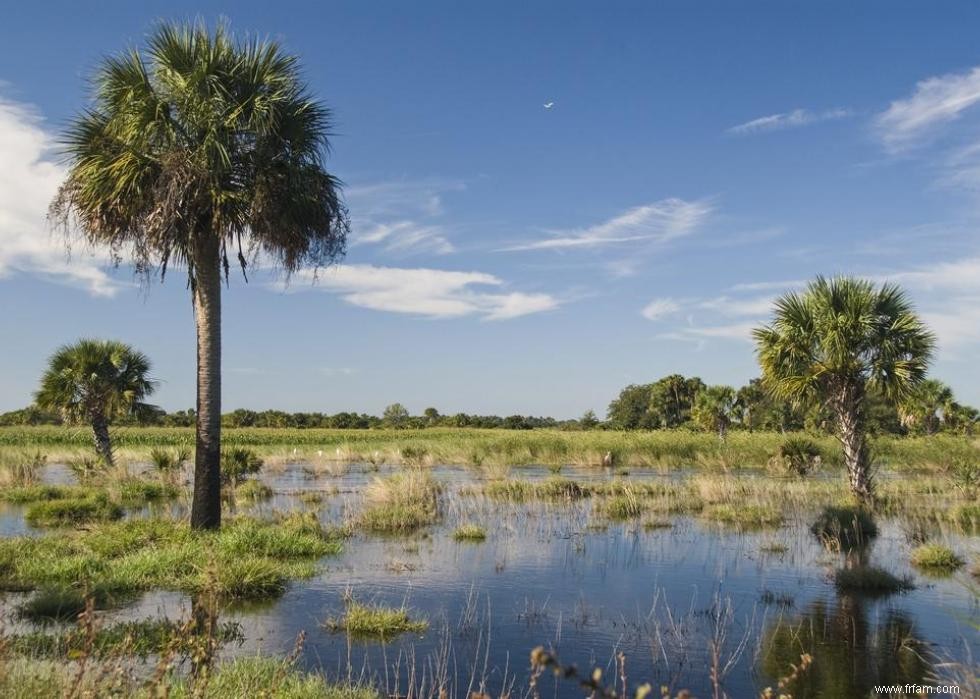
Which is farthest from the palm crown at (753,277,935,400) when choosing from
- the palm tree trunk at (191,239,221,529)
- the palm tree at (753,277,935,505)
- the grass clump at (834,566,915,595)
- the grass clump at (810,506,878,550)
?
the palm tree trunk at (191,239,221,529)

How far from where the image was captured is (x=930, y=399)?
57656 millimetres

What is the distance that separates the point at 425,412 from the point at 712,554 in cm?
10332

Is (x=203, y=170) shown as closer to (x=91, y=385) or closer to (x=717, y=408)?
(x=91, y=385)

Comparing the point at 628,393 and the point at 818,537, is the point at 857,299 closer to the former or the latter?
the point at 818,537

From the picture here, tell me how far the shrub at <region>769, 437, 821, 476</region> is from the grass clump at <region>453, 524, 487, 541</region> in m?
19.4

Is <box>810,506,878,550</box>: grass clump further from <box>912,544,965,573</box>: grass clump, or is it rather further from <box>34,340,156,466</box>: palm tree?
<box>34,340,156,466</box>: palm tree

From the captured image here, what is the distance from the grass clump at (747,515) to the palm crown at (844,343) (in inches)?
149

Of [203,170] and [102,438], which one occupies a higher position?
[203,170]

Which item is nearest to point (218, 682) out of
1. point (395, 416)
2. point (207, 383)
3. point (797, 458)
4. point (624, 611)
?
point (624, 611)

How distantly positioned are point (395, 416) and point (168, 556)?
114 m

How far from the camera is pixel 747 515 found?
64.0 ft

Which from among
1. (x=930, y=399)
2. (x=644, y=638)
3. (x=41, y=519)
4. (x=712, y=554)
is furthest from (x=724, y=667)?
(x=930, y=399)

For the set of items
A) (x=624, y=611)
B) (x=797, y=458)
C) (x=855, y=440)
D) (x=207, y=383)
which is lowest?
(x=624, y=611)

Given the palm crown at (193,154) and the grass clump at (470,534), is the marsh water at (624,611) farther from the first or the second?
the palm crown at (193,154)
